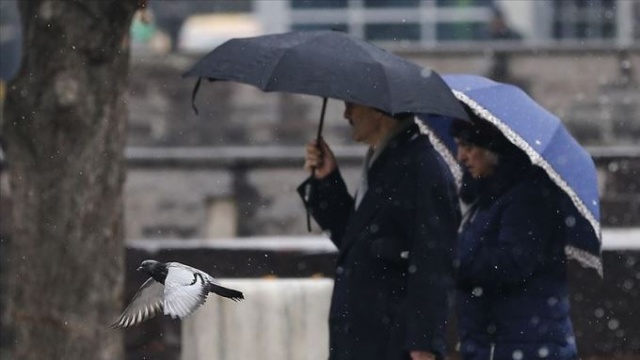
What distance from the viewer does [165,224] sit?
79.5ft

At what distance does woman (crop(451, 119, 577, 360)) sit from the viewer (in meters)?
6.59

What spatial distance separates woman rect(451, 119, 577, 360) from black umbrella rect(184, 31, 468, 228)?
0.44 meters

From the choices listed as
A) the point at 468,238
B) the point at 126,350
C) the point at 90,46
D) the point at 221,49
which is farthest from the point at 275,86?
the point at 126,350

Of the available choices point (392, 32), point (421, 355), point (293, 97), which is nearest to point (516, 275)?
point (421, 355)

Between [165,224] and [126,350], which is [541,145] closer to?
[126,350]

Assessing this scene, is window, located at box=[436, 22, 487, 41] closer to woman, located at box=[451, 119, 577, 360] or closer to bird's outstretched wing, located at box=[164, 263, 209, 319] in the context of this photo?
woman, located at box=[451, 119, 577, 360]

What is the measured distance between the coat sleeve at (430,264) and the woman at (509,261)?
1.17 ft

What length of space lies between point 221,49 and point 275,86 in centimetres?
40

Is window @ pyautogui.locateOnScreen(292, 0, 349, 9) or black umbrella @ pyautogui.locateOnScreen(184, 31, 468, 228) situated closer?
black umbrella @ pyautogui.locateOnScreen(184, 31, 468, 228)

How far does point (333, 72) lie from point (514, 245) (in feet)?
2.96

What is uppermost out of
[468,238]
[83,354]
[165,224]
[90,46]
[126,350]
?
[90,46]

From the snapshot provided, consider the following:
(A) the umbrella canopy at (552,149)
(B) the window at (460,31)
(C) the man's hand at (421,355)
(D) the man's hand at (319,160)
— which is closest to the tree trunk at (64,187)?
(D) the man's hand at (319,160)

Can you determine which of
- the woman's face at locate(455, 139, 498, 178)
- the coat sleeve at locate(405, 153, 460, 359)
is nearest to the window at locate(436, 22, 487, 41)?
the woman's face at locate(455, 139, 498, 178)

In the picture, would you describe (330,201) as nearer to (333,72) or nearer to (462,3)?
(333,72)
